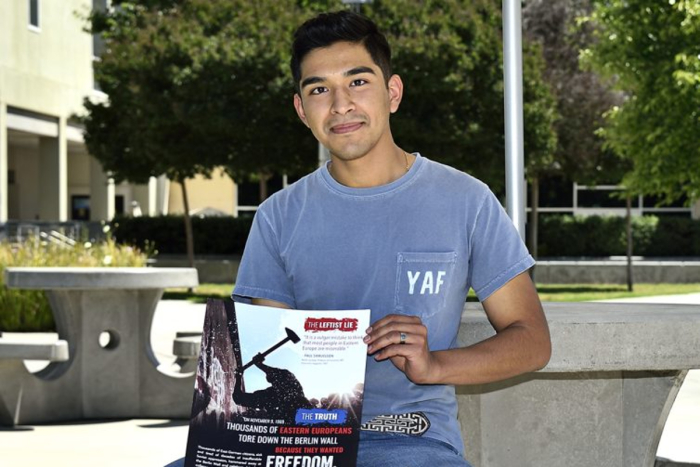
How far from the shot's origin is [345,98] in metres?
2.95

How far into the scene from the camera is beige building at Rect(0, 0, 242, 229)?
36281 millimetres

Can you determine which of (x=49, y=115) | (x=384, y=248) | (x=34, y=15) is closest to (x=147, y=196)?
(x=49, y=115)

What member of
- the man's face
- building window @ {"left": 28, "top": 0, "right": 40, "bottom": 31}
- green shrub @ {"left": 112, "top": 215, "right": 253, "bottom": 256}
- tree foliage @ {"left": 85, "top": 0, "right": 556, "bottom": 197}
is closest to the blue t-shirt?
the man's face

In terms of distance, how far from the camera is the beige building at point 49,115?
36.3 metres

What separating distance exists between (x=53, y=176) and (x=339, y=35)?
128ft

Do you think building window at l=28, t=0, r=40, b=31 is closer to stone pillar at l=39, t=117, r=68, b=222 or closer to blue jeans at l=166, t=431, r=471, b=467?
stone pillar at l=39, t=117, r=68, b=222

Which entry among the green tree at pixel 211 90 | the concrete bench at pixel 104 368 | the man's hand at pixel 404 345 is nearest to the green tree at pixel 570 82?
the green tree at pixel 211 90

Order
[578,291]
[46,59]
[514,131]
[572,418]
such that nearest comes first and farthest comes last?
[572,418] < [514,131] < [578,291] < [46,59]

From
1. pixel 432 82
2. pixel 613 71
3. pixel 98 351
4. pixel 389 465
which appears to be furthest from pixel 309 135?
pixel 389 465

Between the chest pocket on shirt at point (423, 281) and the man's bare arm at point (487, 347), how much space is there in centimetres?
11

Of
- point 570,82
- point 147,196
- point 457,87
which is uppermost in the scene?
point 570,82

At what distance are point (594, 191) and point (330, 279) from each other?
135ft

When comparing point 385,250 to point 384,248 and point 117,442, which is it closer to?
point 384,248

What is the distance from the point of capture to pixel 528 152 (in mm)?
25109
